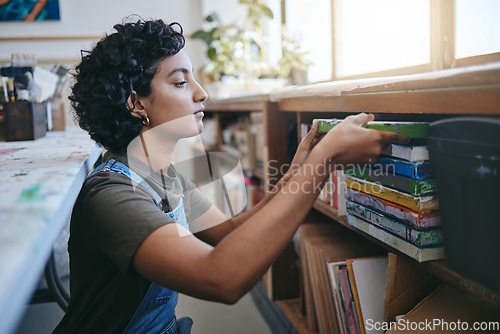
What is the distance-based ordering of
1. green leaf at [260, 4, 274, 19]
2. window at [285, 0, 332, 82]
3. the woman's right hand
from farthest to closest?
1. green leaf at [260, 4, 274, 19]
2. window at [285, 0, 332, 82]
3. the woman's right hand

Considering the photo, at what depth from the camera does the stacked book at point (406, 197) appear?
0.93m

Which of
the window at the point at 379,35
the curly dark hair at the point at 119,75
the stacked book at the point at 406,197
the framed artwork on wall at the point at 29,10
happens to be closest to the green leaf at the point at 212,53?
the window at the point at 379,35

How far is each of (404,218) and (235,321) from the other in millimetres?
1277

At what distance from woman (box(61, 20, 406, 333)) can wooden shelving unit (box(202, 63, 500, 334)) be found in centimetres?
11

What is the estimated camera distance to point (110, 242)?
2.49 ft

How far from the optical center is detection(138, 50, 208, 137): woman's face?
3.54 feet

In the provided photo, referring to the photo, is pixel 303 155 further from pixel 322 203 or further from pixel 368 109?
pixel 322 203

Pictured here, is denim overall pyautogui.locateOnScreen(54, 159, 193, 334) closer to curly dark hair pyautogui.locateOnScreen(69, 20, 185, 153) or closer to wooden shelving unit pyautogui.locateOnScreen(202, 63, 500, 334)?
curly dark hair pyautogui.locateOnScreen(69, 20, 185, 153)

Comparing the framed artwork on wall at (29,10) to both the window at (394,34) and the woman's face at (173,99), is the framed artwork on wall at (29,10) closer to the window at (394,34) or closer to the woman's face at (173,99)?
the window at (394,34)


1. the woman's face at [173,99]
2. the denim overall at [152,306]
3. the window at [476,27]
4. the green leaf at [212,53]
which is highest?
the green leaf at [212,53]

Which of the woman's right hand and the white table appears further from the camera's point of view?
the woman's right hand

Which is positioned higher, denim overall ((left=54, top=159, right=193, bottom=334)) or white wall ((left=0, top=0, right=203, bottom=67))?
white wall ((left=0, top=0, right=203, bottom=67))

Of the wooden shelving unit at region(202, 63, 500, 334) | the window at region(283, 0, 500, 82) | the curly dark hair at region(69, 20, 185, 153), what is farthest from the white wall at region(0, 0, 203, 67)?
the curly dark hair at region(69, 20, 185, 153)

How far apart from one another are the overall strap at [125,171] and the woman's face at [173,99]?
0.55 feet
